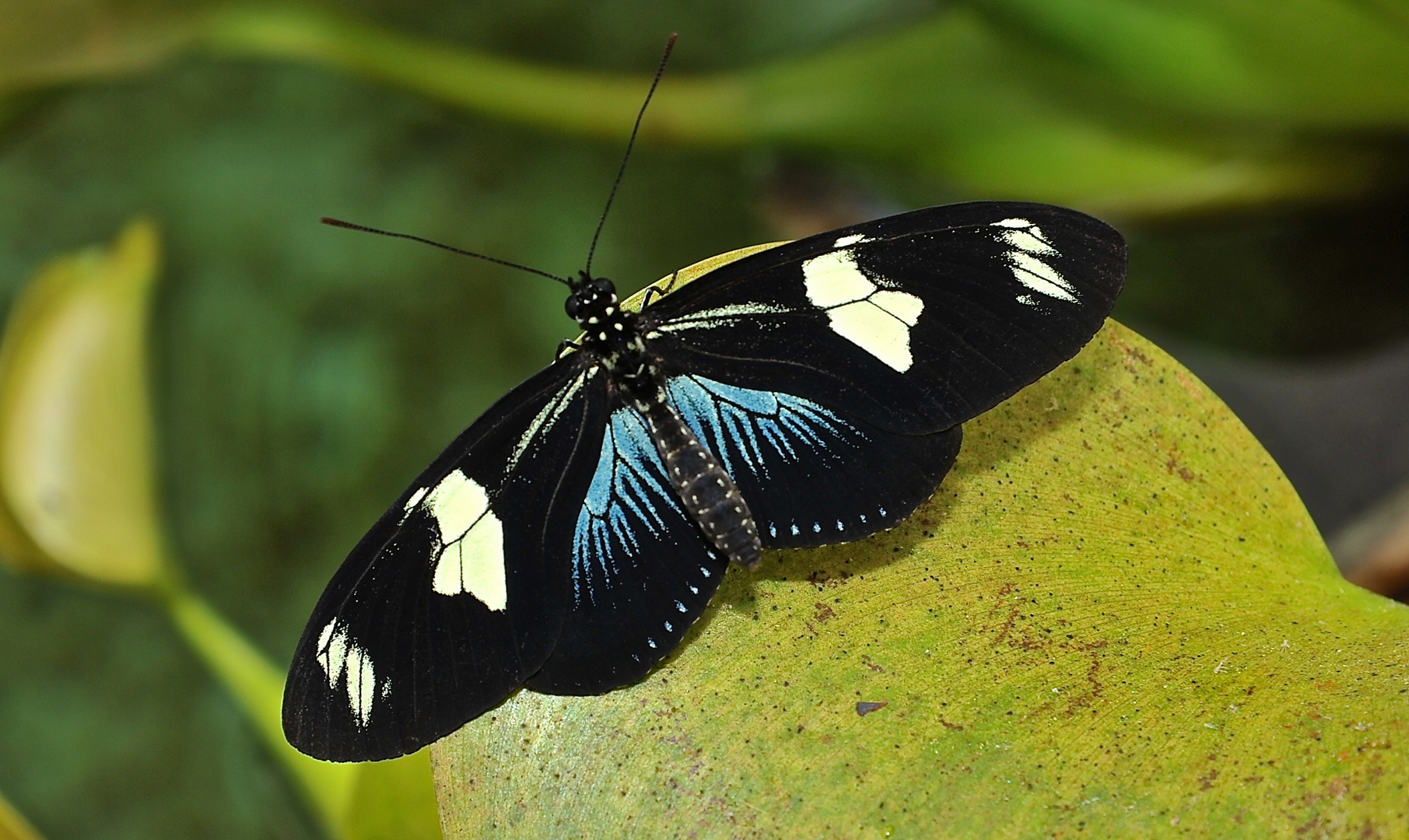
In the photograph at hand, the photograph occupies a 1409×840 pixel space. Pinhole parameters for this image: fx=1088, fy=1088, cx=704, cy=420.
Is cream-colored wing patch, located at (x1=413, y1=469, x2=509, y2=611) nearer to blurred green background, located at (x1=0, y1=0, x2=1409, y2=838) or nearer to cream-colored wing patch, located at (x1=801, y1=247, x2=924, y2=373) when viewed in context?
cream-colored wing patch, located at (x1=801, y1=247, x2=924, y2=373)

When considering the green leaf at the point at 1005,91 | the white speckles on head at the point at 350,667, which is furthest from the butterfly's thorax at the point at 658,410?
the green leaf at the point at 1005,91

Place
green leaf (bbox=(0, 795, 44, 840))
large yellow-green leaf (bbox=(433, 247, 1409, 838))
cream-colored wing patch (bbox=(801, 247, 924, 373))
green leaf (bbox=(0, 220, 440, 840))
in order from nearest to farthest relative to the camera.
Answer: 1. large yellow-green leaf (bbox=(433, 247, 1409, 838))
2. cream-colored wing patch (bbox=(801, 247, 924, 373))
3. green leaf (bbox=(0, 795, 44, 840))
4. green leaf (bbox=(0, 220, 440, 840))

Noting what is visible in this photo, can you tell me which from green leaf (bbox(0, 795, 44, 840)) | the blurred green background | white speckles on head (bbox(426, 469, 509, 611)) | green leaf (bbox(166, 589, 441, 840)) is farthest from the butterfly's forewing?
the blurred green background

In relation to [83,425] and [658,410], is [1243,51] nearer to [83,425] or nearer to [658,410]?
[658,410]

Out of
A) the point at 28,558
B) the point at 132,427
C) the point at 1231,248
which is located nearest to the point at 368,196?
the point at 132,427

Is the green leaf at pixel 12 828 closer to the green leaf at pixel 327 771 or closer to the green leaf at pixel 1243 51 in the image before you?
the green leaf at pixel 327 771

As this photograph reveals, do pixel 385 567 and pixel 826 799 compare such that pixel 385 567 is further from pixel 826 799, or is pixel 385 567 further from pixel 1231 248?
pixel 1231 248
